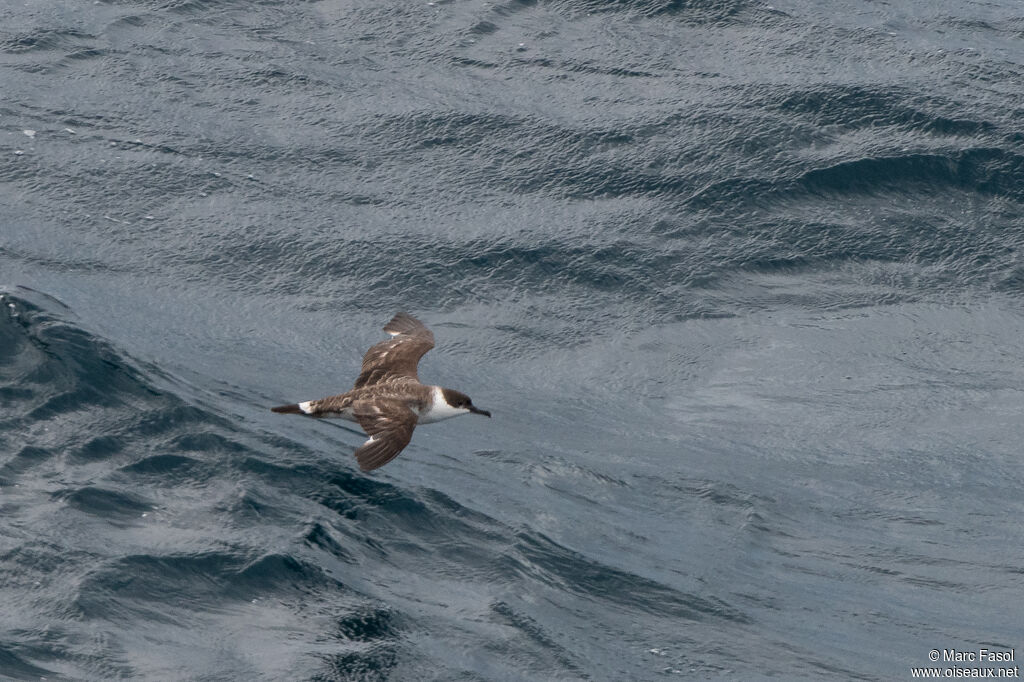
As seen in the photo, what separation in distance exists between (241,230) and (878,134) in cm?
745

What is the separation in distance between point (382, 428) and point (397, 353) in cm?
161

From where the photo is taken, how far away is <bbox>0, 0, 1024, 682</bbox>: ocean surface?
10836 mm

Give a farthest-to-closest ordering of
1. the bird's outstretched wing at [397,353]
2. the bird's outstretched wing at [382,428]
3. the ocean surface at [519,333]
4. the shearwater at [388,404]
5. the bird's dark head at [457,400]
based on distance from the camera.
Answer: the bird's outstretched wing at [397,353] < the bird's dark head at [457,400] < the shearwater at [388,404] < the bird's outstretched wing at [382,428] < the ocean surface at [519,333]

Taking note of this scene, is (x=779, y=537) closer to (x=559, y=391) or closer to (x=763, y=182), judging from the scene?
(x=559, y=391)

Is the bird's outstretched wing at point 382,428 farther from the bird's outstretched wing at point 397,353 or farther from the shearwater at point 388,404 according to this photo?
the bird's outstretched wing at point 397,353

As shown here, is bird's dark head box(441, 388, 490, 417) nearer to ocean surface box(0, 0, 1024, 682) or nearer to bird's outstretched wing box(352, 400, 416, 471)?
bird's outstretched wing box(352, 400, 416, 471)

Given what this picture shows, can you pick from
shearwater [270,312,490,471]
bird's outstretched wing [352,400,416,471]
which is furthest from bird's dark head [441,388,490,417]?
bird's outstretched wing [352,400,416,471]

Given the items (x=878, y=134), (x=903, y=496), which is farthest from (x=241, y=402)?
(x=878, y=134)

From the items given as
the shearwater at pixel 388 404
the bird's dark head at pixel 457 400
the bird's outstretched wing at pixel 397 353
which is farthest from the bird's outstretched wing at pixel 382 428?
the bird's outstretched wing at pixel 397 353

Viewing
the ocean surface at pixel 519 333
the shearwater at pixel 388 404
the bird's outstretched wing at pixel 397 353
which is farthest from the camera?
the bird's outstretched wing at pixel 397 353

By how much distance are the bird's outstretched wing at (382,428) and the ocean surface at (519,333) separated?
784mm

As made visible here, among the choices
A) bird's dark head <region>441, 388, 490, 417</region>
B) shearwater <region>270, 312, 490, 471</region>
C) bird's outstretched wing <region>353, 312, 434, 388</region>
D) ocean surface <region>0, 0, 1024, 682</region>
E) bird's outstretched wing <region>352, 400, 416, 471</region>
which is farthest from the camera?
bird's outstretched wing <region>353, 312, 434, 388</region>

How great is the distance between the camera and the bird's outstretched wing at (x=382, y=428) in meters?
10.9

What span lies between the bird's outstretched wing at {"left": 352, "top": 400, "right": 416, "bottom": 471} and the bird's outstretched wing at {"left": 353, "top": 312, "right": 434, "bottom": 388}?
2.33ft
